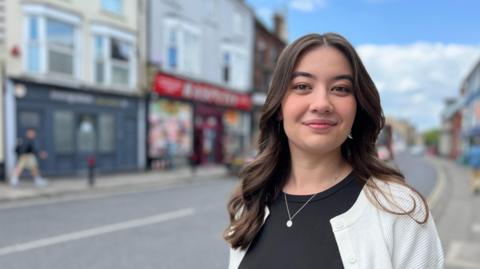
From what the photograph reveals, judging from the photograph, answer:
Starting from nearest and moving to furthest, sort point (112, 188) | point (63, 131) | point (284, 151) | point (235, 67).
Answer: point (284, 151), point (112, 188), point (63, 131), point (235, 67)

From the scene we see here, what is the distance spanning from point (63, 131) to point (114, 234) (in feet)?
30.0

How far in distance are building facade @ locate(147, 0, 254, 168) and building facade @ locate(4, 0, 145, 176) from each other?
105 centimetres

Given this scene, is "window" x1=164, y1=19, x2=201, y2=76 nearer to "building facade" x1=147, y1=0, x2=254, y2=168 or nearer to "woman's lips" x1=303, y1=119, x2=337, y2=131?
"building facade" x1=147, y1=0, x2=254, y2=168

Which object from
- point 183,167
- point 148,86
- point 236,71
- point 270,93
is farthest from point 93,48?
point 270,93

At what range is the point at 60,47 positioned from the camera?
45.8 ft

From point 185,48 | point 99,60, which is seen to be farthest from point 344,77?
point 185,48

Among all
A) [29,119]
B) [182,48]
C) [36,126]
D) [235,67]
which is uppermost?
[182,48]

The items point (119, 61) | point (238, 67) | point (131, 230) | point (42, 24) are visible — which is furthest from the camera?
point (238, 67)

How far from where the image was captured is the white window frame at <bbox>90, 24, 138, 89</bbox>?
1529 cm

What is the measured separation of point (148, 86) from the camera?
57.7ft

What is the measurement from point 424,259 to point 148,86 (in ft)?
56.6

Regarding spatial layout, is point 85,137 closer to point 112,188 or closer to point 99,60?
point 99,60

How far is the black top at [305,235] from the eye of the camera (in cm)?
133

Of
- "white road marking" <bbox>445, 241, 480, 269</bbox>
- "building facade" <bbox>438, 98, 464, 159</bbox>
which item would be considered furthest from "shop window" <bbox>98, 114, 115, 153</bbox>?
"building facade" <bbox>438, 98, 464, 159</bbox>
